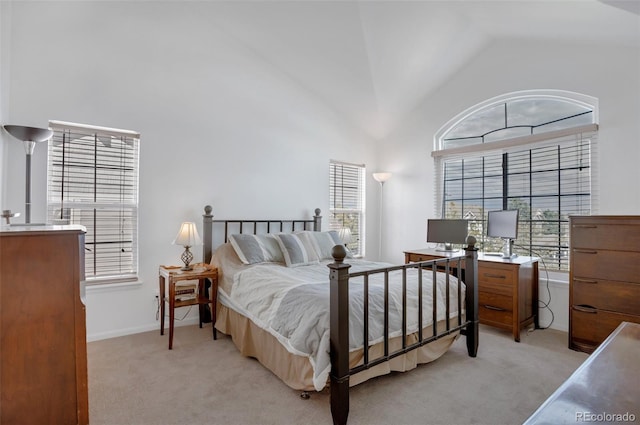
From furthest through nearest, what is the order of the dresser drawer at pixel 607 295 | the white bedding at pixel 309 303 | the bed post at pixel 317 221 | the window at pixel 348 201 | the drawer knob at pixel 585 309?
the window at pixel 348 201 < the bed post at pixel 317 221 < the drawer knob at pixel 585 309 < the dresser drawer at pixel 607 295 < the white bedding at pixel 309 303

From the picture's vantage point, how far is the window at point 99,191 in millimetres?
2959

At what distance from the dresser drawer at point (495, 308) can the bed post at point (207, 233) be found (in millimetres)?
2868

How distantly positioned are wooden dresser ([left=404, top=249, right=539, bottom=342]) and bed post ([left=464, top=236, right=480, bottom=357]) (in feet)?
2.10

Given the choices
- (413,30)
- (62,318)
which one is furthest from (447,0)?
(62,318)

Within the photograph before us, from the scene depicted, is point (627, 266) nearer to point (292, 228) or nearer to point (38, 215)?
point (292, 228)

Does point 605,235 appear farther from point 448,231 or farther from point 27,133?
point 27,133

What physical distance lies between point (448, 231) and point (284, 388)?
2.63 metres

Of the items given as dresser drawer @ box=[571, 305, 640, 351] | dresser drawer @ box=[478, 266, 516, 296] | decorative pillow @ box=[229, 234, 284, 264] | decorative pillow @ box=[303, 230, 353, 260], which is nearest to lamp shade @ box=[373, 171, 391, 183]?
decorative pillow @ box=[303, 230, 353, 260]

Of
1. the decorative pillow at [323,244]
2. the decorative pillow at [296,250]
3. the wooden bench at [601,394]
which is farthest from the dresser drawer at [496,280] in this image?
the wooden bench at [601,394]

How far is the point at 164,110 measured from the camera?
339 centimetres

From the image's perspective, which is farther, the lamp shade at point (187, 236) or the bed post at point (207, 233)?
the bed post at point (207, 233)

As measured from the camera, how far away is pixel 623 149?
305 centimetres

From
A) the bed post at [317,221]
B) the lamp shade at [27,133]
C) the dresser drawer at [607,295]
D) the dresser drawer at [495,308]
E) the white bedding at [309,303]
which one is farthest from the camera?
the bed post at [317,221]

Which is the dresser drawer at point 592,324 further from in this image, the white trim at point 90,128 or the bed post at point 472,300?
the white trim at point 90,128
